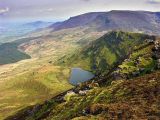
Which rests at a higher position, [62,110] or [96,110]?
[96,110]

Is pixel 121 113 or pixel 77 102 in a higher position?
pixel 121 113

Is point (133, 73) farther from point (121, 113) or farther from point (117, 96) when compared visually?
point (121, 113)

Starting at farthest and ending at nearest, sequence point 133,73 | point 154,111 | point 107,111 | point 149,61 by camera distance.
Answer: point 149,61, point 133,73, point 107,111, point 154,111

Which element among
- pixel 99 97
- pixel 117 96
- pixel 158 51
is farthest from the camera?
pixel 158 51

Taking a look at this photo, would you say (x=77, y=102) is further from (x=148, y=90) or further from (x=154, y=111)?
(x=154, y=111)

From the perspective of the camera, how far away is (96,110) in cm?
8912

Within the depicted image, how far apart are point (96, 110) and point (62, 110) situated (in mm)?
33754

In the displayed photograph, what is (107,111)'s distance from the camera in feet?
277

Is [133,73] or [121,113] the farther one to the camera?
[133,73]

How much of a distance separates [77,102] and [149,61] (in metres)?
51.0

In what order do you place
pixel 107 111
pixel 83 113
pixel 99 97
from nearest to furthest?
pixel 107 111, pixel 83 113, pixel 99 97

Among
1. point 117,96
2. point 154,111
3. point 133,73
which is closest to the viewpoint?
point 154,111

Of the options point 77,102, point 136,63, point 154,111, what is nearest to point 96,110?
point 154,111

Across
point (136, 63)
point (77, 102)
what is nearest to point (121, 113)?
point (77, 102)
